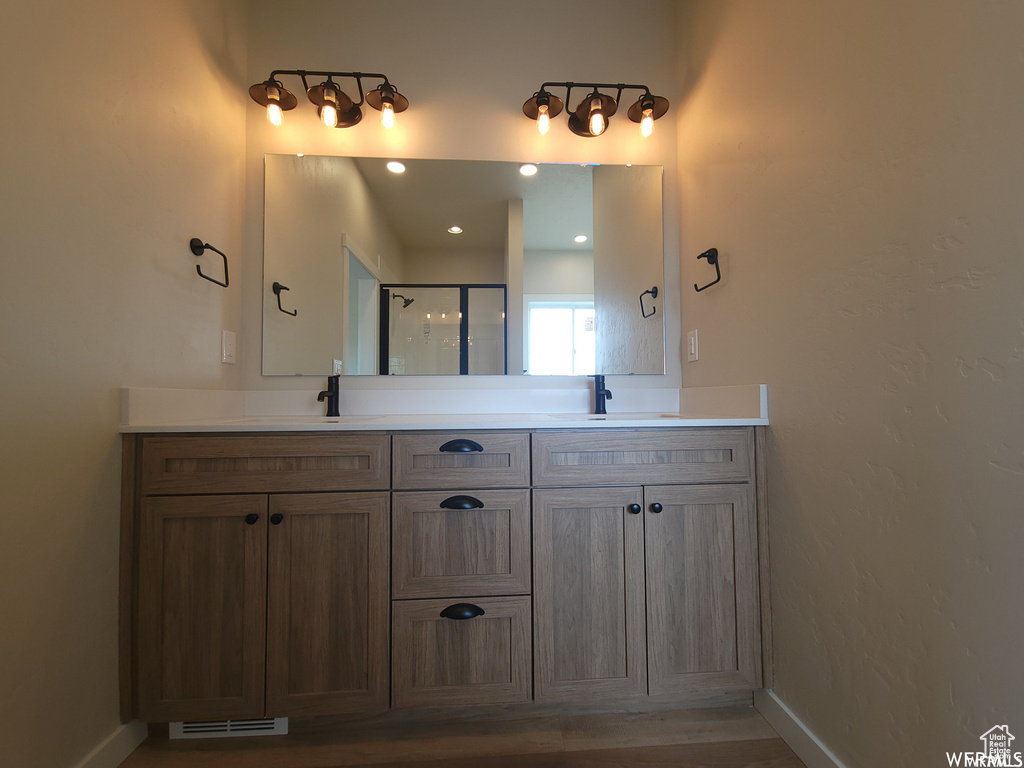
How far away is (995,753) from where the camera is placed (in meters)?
0.78

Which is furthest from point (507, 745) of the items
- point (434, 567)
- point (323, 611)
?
point (323, 611)

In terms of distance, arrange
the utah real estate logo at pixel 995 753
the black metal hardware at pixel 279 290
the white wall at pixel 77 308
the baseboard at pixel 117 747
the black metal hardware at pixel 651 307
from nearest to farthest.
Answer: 1. the utah real estate logo at pixel 995 753
2. the white wall at pixel 77 308
3. the baseboard at pixel 117 747
4. the black metal hardware at pixel 279 290
5. the black metal hardware at pixel 651 307

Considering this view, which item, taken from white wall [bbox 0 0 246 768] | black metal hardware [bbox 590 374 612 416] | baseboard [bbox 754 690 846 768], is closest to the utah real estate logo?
baseboard [bbox 754 690 846 768]

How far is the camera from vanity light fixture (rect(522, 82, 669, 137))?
5.97 ft

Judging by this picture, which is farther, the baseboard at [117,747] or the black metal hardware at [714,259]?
the black metal hardware at [714,259]

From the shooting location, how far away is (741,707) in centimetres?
143

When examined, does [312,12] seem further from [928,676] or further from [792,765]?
[792,765]

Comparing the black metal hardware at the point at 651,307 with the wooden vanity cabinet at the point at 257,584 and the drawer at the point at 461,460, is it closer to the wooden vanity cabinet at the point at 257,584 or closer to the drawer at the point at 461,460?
the drawer at the point at 461,460

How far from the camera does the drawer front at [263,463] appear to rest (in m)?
1.26

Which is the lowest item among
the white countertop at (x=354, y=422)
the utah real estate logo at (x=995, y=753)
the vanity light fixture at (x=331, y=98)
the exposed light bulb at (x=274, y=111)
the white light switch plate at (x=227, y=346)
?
the utah real estate logo at (x=995, y=753)

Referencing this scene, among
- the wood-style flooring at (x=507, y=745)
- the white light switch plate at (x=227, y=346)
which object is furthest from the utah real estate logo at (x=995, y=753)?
the white light switch plate at (x=227, y=346)

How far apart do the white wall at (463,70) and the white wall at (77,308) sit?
1.35 feet

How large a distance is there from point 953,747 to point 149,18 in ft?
8.68

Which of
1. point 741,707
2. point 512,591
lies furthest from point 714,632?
point 512,591
